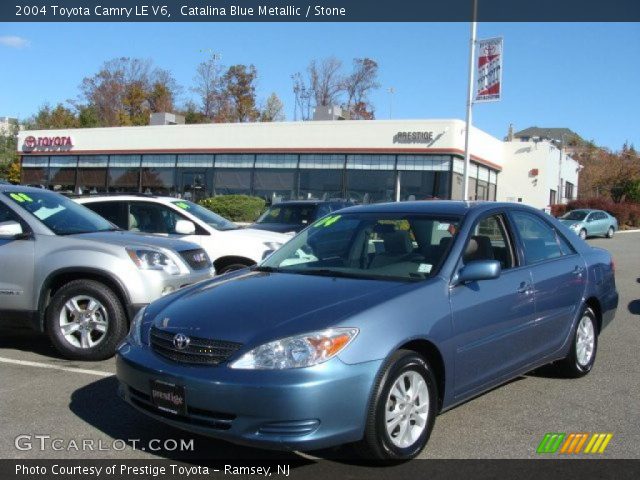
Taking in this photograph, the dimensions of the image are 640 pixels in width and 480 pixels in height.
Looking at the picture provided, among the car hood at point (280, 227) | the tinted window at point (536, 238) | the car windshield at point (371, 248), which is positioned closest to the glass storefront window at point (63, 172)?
the car hood at point (280, 227)

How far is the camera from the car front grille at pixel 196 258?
7.04 metres

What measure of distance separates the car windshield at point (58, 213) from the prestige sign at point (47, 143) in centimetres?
3709

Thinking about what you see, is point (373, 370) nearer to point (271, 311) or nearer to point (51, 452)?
point (271, 311)

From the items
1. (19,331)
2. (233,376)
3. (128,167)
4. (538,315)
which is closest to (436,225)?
(538,315)

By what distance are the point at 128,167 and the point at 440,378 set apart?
126 ft

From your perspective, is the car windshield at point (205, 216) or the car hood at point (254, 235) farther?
the car windshield at point (205, 216)

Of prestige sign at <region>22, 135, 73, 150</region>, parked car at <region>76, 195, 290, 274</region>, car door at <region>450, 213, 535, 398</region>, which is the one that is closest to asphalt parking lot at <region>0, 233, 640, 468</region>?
car door at <region>450, 213, 535, 398</region>

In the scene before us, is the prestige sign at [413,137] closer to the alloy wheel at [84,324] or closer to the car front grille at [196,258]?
the car front grille at [196,258]

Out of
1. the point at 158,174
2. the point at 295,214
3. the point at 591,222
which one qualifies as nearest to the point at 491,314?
the point at 295,214

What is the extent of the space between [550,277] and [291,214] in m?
8.20

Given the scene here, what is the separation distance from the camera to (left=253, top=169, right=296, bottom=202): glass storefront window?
35281 mm

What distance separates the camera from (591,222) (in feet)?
106

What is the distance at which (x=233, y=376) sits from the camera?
3.65 meters

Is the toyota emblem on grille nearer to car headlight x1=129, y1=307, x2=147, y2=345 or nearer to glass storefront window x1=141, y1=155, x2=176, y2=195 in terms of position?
car headlight x1=129, y1=307, x2=147, y2=345
